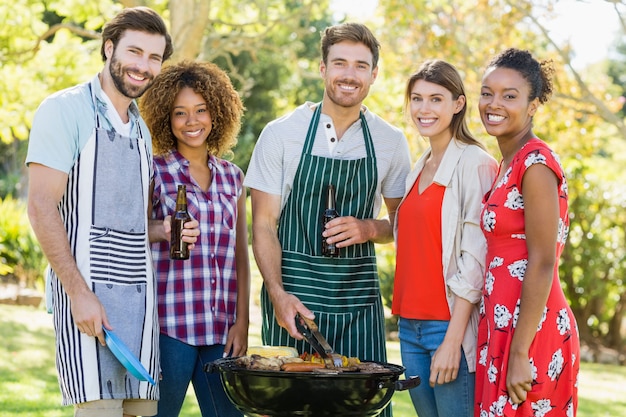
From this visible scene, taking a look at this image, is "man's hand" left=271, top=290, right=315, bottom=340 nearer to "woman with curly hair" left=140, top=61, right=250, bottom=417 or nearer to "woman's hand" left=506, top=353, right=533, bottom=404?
"woman with curly hair" left=140, top=61, right=250, bottom=417

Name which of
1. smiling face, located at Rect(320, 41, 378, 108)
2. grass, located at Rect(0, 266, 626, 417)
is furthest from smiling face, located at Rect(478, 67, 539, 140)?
grass, located at Rect(0, 266, 626, 417)

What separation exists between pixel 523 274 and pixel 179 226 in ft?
4.47

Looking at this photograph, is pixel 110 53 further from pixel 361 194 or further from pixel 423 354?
pixel 423 354

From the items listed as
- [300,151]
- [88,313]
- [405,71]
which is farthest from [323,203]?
[405,71]

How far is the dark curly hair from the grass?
151 inches

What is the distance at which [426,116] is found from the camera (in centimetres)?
337

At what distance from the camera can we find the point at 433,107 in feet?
11.0

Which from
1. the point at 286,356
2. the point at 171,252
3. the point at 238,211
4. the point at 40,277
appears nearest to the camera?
the point at 286,356

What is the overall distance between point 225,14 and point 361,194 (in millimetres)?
7026

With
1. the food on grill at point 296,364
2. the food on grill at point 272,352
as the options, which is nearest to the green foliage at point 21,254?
the food on grill at point 272,352

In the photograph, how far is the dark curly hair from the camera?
3.16m

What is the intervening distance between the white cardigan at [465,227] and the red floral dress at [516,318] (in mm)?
131

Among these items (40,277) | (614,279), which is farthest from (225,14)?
(614,279)

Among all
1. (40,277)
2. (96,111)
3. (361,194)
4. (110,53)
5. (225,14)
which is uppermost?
(225,14)
